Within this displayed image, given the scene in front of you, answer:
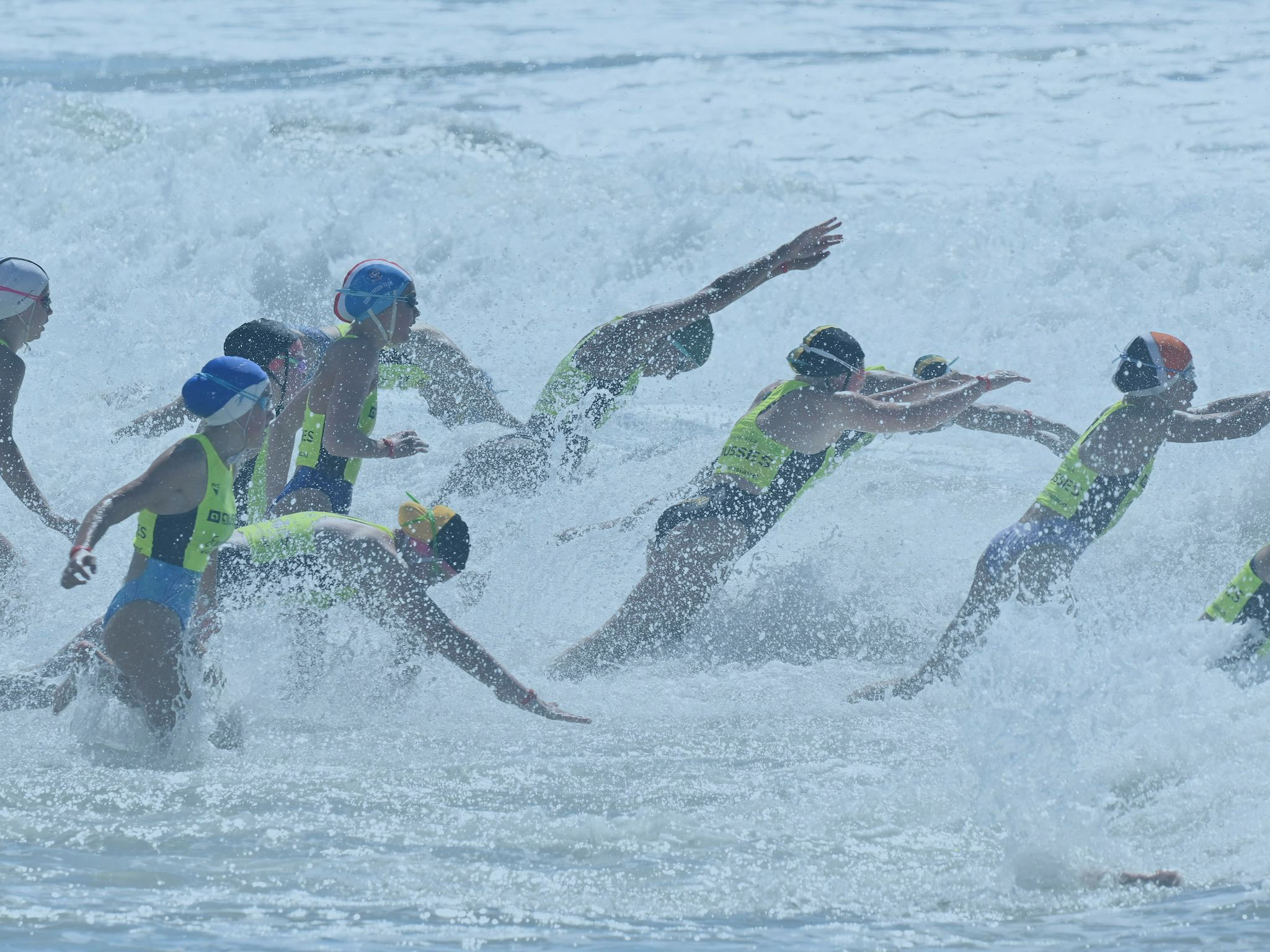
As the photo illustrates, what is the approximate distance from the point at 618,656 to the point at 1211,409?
2971mm

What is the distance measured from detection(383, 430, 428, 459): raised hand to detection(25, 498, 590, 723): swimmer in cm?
48

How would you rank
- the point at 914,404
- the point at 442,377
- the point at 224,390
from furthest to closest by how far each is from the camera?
the point at 442,377 → the point at 914,404 → the point at 224,390

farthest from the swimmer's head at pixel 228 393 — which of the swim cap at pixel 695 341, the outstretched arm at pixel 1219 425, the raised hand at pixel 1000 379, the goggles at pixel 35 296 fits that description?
the outstretched arm at pixel 1219 425

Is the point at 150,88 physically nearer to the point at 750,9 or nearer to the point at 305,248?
the point at 305,248

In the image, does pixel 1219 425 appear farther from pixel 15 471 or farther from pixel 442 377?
pixel 15 471

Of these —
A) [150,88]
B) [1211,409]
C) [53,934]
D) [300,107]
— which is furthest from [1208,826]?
[150,88]

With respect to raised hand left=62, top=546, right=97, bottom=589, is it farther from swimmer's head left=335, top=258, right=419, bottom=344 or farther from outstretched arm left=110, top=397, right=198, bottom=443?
outstretched arm left=110, top=397, right=198, bottom=443

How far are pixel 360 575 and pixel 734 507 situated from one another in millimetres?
1976

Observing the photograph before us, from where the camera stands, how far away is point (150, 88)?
22875 mm

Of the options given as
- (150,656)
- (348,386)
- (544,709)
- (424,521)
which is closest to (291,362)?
(348,386)

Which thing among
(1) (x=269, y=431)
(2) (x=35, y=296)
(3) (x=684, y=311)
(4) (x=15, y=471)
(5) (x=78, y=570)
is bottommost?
(5) (x=78, y=570)

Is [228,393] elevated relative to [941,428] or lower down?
lower down

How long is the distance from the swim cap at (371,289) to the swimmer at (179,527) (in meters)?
1.38

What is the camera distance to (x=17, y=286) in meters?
6.74
